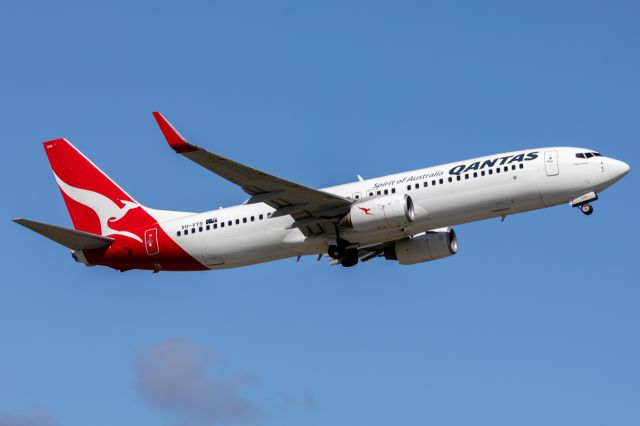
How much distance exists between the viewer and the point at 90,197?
219 feet

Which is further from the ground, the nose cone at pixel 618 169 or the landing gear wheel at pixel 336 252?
the nose cone at pixel 618 169

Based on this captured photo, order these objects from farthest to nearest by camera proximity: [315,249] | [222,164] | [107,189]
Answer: [107,189], [315,249], [222,164]

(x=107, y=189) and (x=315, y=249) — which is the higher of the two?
(x=107, y=189)

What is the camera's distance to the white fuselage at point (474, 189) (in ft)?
188

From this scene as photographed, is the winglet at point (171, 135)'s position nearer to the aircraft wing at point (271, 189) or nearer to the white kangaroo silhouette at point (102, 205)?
the aircraft wing at point (271, 189)

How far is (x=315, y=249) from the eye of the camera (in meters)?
60.7

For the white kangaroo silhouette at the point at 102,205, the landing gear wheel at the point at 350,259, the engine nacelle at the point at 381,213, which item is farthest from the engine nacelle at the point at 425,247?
the white kangaroo silhouette at the point at 102,205

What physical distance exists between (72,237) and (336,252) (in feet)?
44.3

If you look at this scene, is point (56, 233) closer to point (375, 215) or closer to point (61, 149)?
point (61, 149)

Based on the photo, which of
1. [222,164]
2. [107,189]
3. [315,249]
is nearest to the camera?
[222,164]

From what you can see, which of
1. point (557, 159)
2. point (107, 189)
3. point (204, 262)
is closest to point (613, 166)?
point (557, 159)

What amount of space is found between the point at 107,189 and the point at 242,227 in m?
9.61

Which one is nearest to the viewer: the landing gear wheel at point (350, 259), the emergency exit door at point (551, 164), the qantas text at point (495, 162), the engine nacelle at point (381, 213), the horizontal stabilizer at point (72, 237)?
the engine nacelle at point (381, 213)

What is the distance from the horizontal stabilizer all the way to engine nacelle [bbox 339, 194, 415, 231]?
13.4 meters
